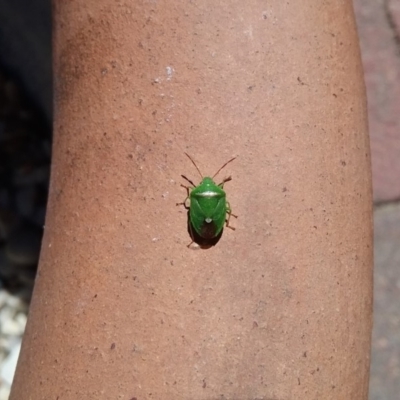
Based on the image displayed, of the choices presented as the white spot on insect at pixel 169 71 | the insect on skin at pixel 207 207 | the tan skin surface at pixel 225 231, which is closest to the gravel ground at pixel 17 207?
the tan skin surface at pixel 225 231

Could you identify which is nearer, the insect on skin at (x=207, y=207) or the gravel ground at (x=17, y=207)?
the insect on skin at (x=207, y=207)

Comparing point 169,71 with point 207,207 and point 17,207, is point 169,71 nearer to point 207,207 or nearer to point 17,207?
point 207,207

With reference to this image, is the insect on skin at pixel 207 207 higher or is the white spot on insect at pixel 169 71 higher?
the white spot on insect at pixel 169 71

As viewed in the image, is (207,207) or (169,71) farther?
(207,207)

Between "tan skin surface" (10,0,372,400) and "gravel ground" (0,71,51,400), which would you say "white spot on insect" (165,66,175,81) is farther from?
"gravel ground" (0,71,51,400)

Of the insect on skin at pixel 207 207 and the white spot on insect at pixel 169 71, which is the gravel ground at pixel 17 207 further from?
the white spot on insect at pixel 169 71

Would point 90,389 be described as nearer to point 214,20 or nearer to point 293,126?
point 293,126

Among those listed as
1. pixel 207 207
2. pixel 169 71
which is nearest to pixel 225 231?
pixel 207 207
